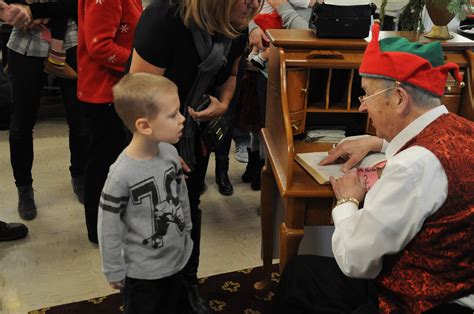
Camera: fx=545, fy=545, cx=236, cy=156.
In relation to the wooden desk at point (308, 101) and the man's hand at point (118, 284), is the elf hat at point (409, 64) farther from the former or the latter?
the man's hand at point (118, 284)

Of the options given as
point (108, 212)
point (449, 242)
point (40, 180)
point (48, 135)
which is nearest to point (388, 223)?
point (449, 242)

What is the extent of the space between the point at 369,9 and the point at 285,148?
0.60 metres

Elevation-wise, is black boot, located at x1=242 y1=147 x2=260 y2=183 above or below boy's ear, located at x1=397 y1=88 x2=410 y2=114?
below

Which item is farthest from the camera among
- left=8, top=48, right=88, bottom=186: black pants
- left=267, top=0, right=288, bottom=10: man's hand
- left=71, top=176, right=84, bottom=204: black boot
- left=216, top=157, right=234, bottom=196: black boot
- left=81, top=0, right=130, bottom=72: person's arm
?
left=216, top=157, right=234, bottom=196: black boot

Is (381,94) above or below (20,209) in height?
above

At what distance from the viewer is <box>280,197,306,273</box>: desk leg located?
1.80 m

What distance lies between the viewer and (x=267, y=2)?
2.99m

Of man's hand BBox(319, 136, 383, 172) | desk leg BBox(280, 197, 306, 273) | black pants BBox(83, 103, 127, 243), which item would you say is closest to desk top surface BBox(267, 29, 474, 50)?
man's hand BBox(319, 136, 383, 172)

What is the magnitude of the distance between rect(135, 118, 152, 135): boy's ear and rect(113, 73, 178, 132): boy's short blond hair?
17 millimetres

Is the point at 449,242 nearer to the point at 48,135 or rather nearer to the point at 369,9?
the point at 369,9

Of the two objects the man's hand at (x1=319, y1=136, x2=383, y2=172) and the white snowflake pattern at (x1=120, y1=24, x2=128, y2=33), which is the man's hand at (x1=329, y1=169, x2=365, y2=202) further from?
the white snowflake pattern at (x1=120, y1=24, x2=128, y2=33)

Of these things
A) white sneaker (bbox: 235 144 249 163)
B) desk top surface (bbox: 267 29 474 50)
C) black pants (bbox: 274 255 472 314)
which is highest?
desk top surface (bbox: 267 29 474 50)

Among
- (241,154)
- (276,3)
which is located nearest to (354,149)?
(276,3)

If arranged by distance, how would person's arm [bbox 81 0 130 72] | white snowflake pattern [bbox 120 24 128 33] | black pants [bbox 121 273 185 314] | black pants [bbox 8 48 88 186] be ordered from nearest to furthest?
1. black pants [bbox 121 273 185 314]
2. person's arm [bbox 81 0 130 72]
3. white snowflake pattern [bbox 120 24 128 33]
4. black pants [bbox 8 48 88 186]
